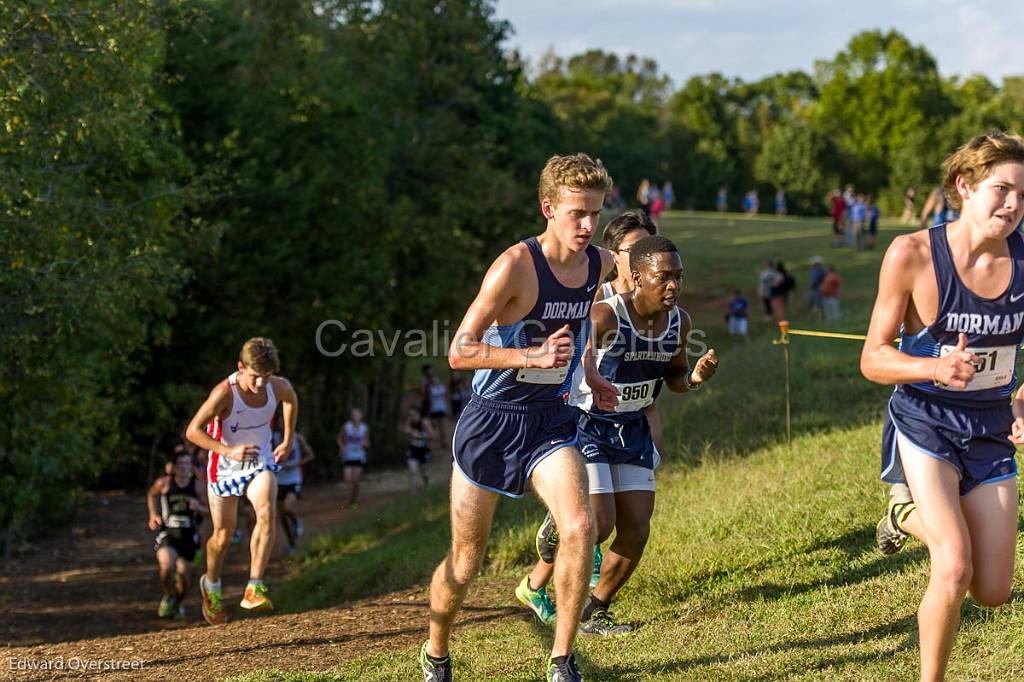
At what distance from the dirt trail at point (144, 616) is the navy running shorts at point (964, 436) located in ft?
12.5

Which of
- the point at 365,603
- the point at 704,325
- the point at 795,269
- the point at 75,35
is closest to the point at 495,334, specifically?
the point at 365,603

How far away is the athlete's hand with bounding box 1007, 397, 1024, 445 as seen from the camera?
4863 millimetres

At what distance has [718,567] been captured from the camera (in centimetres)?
800

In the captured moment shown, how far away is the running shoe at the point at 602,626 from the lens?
23.4ft

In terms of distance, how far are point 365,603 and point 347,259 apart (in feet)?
49.1

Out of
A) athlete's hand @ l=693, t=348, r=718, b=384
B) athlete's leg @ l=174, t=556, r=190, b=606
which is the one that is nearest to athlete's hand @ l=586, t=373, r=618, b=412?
athlete's hand @ l=693, t=348, r=718, b=384

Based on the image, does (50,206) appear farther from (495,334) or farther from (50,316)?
(495,334)

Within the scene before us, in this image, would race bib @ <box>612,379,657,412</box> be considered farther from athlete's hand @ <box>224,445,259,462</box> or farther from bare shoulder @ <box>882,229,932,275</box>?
athlete's hand @ <box>224,445,259,462</box>

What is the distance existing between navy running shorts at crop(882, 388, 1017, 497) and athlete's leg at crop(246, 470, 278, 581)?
17.3 ft

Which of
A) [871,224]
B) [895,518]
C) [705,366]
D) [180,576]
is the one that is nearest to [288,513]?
[180,576]

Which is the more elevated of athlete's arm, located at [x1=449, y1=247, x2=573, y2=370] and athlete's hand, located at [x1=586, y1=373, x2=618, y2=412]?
athlete's arm, located at [x1=449, y1=247, x2=573, y2=370]

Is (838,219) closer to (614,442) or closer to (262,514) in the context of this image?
(262,514)

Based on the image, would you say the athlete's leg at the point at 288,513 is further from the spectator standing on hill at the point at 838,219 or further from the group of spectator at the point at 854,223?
the spectator standing on hill at the point at 838,219

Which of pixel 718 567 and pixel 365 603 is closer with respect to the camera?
pixel 718 567
